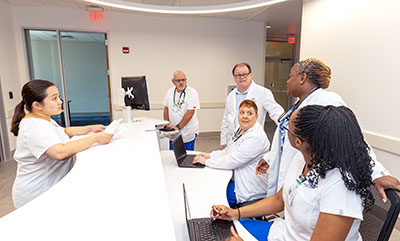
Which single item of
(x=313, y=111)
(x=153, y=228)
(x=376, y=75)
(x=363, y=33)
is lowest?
(x=153, y=228)

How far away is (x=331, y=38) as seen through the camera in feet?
9.58

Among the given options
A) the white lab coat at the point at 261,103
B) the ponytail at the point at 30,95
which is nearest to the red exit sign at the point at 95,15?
the white lab coat at the point at 261,103

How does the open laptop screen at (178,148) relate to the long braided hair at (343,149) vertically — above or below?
below

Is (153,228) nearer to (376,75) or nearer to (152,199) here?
(152,199)

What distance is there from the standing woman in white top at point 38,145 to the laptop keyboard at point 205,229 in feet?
2.78

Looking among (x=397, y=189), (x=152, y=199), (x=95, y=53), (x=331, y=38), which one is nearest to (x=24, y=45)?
(x=95, y=53)

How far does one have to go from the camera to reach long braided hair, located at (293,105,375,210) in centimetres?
83

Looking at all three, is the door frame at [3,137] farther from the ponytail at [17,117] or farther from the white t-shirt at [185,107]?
the ponytail at [17,117]

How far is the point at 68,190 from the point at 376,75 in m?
2.89

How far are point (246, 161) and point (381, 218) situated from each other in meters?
0.98

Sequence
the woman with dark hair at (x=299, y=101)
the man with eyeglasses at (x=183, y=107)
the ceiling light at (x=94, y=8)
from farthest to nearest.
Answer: the ceiling light at (x=94, y=8), the man with eyeglasses at (x=183, y=107), the woman with dark hair at (x=299, y=101)

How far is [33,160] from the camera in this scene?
4.48 ft

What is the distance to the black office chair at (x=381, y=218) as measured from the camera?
0.79 metres

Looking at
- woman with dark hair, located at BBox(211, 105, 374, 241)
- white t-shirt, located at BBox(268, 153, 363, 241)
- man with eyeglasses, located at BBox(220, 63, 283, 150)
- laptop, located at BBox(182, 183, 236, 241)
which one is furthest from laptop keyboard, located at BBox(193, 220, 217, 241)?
man with eyeglasses, located at BBox(220, 63, 283, 150)
